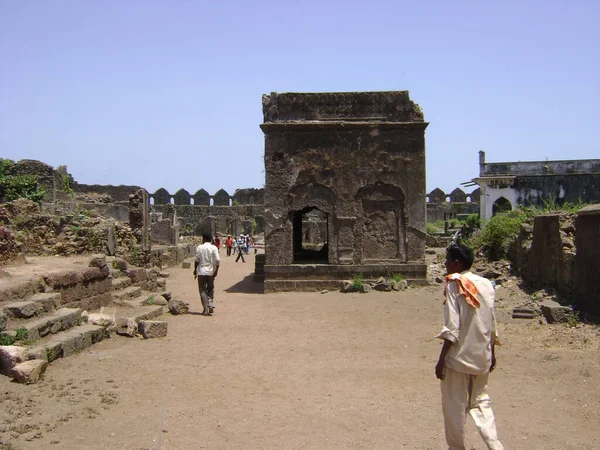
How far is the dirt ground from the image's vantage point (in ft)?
15.8

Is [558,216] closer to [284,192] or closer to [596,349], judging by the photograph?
[596,349]

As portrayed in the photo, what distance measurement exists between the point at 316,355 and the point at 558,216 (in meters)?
5.93

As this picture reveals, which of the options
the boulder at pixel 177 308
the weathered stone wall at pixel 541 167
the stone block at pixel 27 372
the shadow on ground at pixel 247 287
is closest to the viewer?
the stone block at pixel 27 372

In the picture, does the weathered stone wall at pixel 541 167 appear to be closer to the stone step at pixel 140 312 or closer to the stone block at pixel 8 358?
the stone step at pixel 140 312

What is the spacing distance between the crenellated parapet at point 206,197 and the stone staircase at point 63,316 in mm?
36023

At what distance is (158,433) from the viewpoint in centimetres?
488

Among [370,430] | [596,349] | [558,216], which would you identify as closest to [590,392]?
[596,349]

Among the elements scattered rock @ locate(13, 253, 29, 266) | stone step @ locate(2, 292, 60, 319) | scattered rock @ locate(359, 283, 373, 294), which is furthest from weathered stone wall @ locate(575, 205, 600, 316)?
scattered rock @ locate(13, 253, 29, 266)

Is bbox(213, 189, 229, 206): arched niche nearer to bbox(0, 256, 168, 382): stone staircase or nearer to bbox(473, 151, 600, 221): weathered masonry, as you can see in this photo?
bbox(473, 151, 600, 221): weathered masonry

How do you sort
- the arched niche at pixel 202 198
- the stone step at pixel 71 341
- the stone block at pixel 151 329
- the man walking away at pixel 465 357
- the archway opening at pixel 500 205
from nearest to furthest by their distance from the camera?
the man walking away at pixel 465 357 < the stone step at pixel 71 341 < the stone block at pixel 151 329 < the archway opening at pixel 500 205 < the arched niche at pixel 202 198

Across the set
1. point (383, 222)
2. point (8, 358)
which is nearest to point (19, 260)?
point (8, 358)

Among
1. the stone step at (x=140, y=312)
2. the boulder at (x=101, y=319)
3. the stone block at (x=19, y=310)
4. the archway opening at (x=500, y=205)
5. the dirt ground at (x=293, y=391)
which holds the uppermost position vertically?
the archway opening at (x=500, y=205)

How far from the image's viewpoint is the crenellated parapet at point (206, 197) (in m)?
47.5

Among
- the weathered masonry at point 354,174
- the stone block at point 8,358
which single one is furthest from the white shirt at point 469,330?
the weathered masonry at point 354,174
